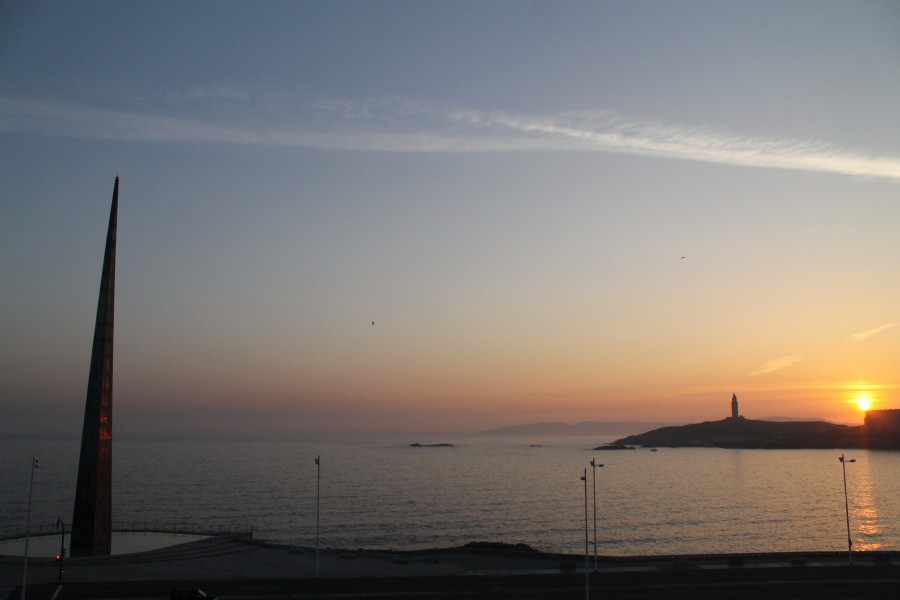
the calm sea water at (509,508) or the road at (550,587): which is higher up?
the road at (550,587)

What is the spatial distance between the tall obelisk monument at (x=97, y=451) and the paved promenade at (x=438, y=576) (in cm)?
314

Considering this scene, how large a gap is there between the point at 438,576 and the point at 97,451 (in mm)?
28702

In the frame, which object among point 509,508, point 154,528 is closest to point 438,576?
point 154,528

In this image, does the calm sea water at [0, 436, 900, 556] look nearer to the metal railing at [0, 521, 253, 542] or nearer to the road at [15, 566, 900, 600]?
the metal railing at [0, 521, 253, 542]

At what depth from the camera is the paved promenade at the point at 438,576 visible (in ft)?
131

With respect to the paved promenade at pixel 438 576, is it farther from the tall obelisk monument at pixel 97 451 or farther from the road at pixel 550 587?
the tall obelisk monument at pixel 97 451

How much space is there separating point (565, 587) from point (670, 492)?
106561 millimetres

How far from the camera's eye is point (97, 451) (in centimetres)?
5225

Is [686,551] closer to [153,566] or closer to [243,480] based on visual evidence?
[153,566]

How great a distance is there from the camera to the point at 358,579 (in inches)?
1732

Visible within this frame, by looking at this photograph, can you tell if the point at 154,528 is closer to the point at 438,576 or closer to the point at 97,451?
the point at 97,451

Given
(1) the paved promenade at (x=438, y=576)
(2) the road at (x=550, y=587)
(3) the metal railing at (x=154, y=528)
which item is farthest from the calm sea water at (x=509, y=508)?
(2) the road at (x=550, y=587)

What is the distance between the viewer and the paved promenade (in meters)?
39.8

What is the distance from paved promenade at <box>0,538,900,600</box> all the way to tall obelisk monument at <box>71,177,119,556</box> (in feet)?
10.3
